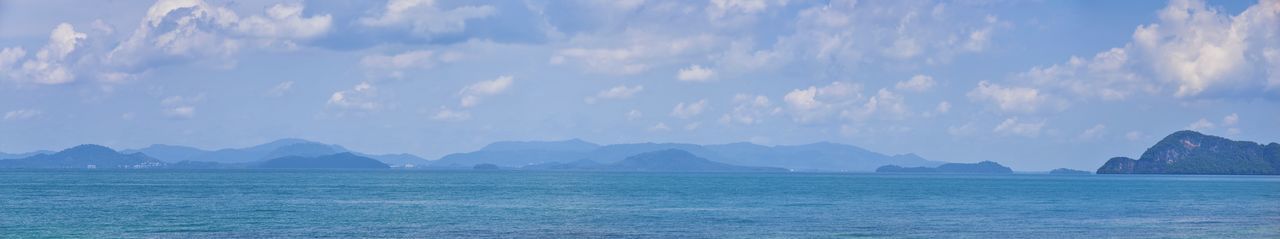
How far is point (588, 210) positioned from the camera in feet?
326

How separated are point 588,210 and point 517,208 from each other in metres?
6.46

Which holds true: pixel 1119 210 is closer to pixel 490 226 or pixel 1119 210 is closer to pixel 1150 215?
pixel 1150 215

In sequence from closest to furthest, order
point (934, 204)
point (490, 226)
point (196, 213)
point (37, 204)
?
point (490, 226), point (196, 213), point (37, 204), point (934, 204)

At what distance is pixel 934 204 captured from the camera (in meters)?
118

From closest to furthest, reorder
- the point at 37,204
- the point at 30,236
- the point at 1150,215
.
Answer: the point at 30,236
the point at 1150,215
the point at 37,204

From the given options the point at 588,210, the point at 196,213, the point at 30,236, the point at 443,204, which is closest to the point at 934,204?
the point at 588,210

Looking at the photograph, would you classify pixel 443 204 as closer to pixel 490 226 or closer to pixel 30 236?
pixel 490 226

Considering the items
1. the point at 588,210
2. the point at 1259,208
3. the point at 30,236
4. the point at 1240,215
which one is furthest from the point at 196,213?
the point at 1259,208

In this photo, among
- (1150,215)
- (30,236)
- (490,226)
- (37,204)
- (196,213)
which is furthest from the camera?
(37,204)

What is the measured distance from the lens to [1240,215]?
9531cm

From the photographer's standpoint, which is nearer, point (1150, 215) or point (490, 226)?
point (490, 226)

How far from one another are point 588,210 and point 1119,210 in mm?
45922

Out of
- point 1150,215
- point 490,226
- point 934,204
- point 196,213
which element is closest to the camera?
point 490,226

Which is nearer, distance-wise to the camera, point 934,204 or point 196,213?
point 196,213
